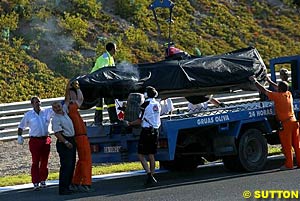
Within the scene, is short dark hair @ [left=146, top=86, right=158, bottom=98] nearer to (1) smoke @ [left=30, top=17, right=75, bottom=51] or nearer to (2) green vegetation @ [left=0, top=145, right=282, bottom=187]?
(2) green vegetation @ [left=0, top=145, right=282, bottom=187]

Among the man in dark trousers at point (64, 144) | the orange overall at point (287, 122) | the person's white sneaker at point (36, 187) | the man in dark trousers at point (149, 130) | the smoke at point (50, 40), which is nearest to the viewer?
the man in dark trousers at point (64, 144)

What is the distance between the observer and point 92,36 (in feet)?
87.2

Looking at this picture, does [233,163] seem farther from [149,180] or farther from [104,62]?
[104,62]

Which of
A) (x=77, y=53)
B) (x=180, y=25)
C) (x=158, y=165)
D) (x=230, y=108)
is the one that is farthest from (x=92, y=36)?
(x=230, y=108)

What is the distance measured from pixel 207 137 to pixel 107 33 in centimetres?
1261

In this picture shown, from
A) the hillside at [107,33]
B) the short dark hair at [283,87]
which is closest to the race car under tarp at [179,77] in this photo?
the short dark hair at [283,87]

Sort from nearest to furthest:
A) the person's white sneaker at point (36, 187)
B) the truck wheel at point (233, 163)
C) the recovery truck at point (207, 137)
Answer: the recovery truck at point (207, 137), the person's white sneaker at point (36, 187), the truck wheel at point (233, 163)

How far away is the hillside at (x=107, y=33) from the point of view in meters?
24.3

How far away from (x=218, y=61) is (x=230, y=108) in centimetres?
104

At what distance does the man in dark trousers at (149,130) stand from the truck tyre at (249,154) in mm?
1875

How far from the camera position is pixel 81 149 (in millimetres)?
13992

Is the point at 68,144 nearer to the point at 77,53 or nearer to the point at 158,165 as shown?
the point at 158,165

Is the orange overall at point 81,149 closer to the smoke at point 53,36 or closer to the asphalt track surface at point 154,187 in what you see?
the asphalt track surface at point 154,187

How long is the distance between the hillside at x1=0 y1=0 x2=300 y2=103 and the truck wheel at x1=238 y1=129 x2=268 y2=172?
9.77 metres
